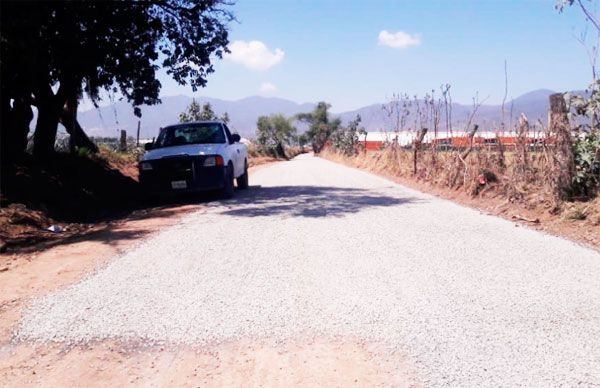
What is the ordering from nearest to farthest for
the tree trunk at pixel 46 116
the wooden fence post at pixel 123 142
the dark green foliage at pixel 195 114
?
the tree trunk at pixel 46 116 → the wooden fence post at pixel 123 142 → the dark green foliage at pixel 195 114

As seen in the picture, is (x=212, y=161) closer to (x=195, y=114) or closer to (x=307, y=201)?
(x=307, y=201)

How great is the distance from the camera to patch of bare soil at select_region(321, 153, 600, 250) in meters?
7.63

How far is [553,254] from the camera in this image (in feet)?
20.7

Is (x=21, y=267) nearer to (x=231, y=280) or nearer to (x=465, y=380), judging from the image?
(x=231, y=280)

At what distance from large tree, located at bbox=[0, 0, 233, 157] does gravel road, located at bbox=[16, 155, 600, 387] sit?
5.62 metres

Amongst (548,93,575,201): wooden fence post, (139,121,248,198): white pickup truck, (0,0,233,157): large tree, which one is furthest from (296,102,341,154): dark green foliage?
(548,93,575,201): wooden fence post

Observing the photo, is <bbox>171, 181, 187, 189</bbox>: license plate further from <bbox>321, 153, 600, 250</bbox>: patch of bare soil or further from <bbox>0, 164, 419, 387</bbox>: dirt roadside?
A: <bbox>0, 164, 419, 387</bbox>: dirt roadside

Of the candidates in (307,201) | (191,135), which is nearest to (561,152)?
(307,201)

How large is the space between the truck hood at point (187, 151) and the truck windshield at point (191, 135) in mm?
406

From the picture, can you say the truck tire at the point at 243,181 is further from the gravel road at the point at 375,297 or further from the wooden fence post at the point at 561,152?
the wooden fence post at the point at 561,152

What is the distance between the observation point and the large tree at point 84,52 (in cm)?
1049

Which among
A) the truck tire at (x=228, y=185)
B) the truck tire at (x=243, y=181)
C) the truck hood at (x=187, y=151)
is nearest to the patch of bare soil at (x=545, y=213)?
the truck tire at (x=228, y=185)

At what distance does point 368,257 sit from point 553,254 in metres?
2.23

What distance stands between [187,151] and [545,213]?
7.44 meters
